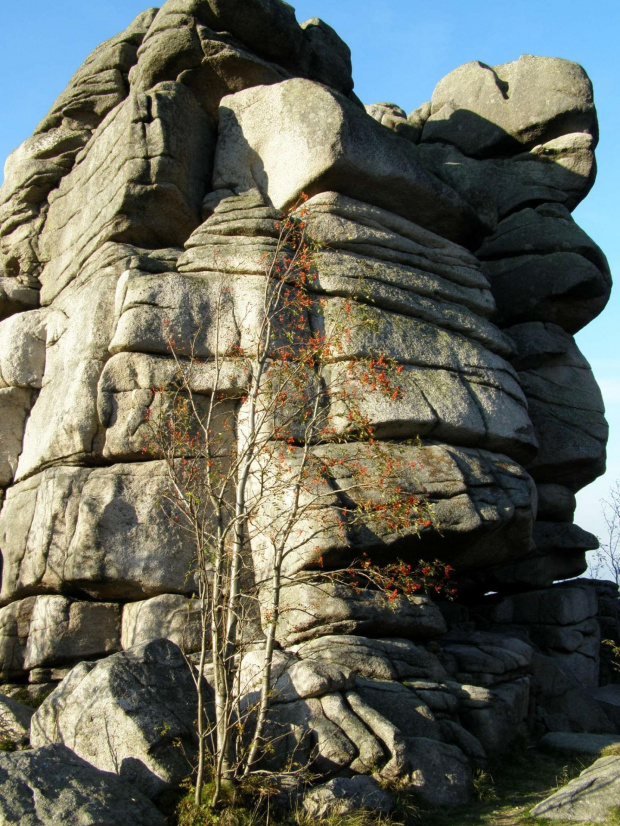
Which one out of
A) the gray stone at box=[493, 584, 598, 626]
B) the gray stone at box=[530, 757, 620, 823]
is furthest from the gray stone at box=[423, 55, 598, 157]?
the gray stone at box=[530, 757, 620, 823]

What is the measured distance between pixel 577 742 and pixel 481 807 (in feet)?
14.2

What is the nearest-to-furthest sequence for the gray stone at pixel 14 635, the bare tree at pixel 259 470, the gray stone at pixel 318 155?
1. the bare tree at pixel 259 470
2. the gray stone at pixel 14 635
3. the gray stone at pixel 318 155

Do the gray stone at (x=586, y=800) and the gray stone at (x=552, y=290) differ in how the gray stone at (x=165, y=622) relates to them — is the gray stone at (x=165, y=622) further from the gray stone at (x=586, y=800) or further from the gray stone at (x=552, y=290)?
the gray stone at (x=552, y=290)

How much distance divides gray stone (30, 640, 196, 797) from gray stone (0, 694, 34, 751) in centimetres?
54

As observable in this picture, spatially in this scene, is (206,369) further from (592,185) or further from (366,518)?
(592,185)

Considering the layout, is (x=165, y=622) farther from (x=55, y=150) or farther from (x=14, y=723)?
(x=55, y=150)

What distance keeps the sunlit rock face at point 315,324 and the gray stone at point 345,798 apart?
1.66ft

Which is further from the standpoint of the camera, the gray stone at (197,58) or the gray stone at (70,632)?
the gray stone at (197,58)

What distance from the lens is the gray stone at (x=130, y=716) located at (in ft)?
31.9

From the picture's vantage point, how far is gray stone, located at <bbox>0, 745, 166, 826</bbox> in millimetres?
8078

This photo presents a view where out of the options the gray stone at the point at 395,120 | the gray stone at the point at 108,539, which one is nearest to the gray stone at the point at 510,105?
the gray stone at the point at 395,120

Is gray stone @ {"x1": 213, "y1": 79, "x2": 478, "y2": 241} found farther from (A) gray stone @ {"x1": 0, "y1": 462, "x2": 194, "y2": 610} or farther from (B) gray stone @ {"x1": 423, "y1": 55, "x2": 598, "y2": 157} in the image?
(A) gray stone @ {"x1": 0, "y1": 462, "x2": 194, "y2": 610}

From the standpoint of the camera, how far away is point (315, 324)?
53.1 ft

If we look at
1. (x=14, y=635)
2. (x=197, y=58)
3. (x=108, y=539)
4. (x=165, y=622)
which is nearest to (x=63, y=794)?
(x=165, y=622)
